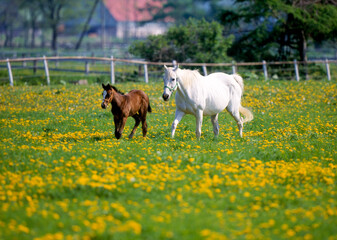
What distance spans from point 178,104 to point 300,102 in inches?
353

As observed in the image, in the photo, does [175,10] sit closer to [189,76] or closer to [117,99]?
[189,76]

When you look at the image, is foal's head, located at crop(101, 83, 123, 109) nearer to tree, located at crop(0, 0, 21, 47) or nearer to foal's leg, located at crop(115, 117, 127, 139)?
foal's leg, located at crop(115, 117, 127, 139)

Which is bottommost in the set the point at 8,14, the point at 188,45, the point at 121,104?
the point at 121,104

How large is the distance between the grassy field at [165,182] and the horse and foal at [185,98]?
0.52m

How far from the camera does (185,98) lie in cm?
979

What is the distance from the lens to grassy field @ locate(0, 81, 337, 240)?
4.74 metres

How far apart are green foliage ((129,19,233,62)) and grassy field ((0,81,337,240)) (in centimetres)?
1478

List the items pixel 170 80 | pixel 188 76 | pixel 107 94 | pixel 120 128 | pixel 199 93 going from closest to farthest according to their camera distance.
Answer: pixel 107 94 < pixel 170 80 < pixel 120 128 < pixel 188 76 < pixel 199 93

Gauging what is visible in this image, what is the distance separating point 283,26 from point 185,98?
2099 centimetres

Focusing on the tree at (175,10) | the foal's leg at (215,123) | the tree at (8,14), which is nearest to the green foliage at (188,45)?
the foal's leg at (215,123)

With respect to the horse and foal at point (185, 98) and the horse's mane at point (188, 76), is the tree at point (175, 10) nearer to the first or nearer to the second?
the horse and foal at point (185, 98)

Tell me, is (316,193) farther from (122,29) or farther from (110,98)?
(122,29)

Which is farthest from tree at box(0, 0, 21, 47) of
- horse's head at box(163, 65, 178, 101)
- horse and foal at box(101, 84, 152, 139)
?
horse's head at box(163, 65, 178, 101)

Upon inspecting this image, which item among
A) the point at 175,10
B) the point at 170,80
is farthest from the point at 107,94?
the point at 175,10
